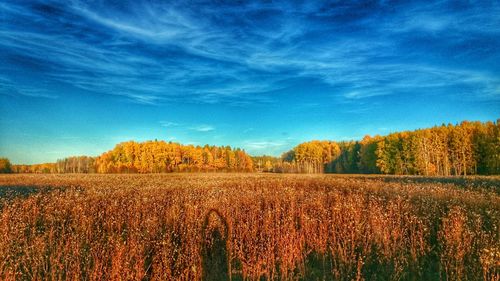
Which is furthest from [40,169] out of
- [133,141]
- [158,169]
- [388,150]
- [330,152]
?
[388,150]

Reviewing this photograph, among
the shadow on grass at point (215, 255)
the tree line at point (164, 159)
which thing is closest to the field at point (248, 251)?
the shadow on grass at point (215, 255)

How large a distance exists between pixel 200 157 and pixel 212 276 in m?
109

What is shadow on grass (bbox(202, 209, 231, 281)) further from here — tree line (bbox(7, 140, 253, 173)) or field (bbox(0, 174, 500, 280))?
tree line (bbox(7, 140, 253, 173))

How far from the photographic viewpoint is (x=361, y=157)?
10031 centimetres

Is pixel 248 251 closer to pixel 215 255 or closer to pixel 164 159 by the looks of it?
pixel 215 255

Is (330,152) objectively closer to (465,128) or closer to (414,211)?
(465,128)

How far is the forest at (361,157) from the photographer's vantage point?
6838 cm

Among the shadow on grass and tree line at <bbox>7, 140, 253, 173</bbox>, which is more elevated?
tree line at <bbox>7, 140, 253, 173</bbox>

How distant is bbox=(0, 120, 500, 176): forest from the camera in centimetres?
6838

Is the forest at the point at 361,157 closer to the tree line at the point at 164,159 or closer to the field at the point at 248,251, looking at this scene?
the tree line at the point at 164,159

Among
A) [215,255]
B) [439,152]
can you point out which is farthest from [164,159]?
[215,255]

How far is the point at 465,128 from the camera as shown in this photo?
234 ft

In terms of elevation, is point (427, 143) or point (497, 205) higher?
point (427, 143)

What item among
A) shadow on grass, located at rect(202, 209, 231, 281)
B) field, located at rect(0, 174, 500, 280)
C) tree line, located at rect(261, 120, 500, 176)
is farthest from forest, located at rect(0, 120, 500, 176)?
shadow on grass, located at rect(202, 209, 231, 281)
